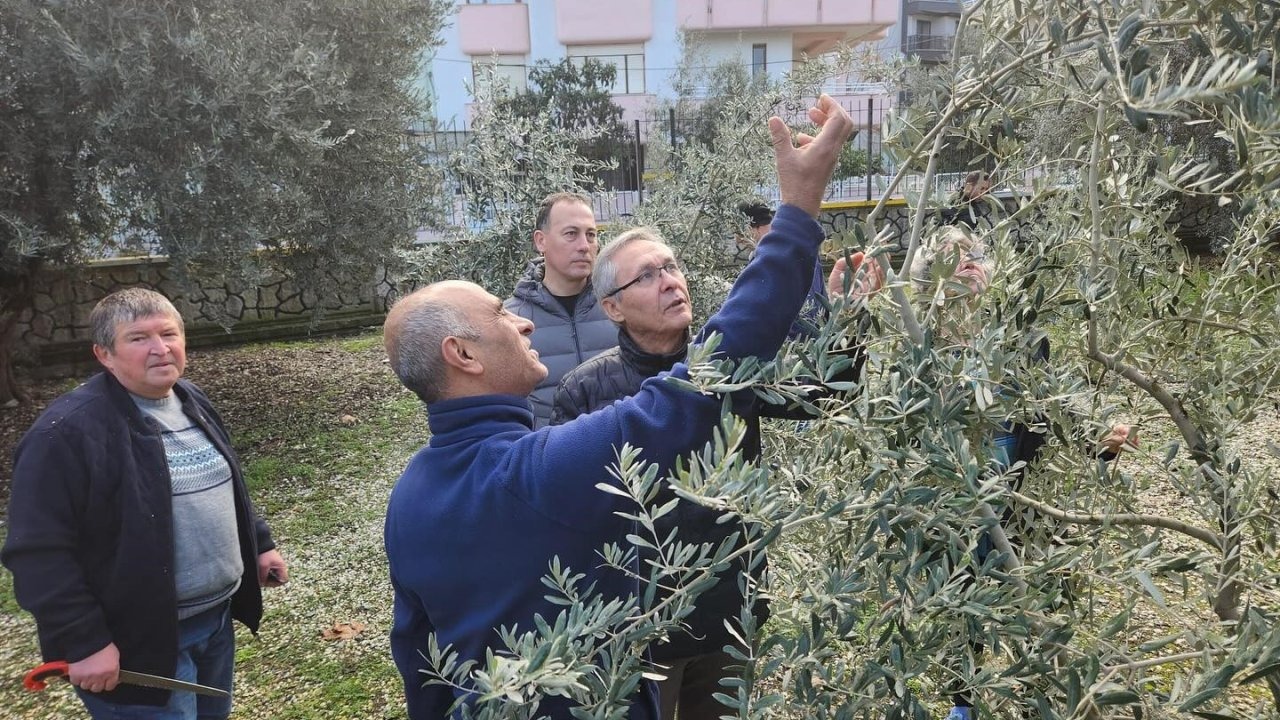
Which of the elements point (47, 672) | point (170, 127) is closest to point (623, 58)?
point (170, 127)

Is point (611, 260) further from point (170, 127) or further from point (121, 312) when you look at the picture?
point (170, 127)

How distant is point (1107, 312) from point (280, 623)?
423cm

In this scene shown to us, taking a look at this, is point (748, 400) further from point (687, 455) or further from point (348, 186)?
point (348, 186)

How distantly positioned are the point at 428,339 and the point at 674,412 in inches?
22.0

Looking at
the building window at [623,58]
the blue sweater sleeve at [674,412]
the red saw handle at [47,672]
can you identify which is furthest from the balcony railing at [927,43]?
the red saw handle at [47,672]

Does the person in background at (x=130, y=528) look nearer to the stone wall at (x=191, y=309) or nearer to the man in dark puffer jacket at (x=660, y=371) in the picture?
the man in dark puffer jacket at (x=660, y=371)

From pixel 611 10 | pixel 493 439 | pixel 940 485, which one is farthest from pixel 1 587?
pixel 611 10

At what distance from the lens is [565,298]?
3574mm

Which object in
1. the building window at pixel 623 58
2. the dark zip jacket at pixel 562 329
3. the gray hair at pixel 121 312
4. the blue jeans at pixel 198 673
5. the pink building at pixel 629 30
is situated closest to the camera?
the blue jeans at pixel 198 673

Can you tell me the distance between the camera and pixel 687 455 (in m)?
1.53

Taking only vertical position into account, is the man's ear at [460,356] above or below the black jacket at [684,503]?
above

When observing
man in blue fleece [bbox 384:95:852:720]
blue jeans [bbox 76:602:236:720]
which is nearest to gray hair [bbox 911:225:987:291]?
man in blue fleece [bbox 384:95:852:720]

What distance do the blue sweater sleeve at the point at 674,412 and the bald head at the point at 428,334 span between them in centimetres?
30

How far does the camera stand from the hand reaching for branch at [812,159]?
1430mm
